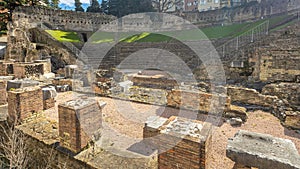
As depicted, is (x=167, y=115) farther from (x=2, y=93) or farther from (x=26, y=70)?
(x=26, y=70)

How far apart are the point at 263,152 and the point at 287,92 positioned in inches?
312

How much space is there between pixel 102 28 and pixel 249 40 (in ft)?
77.2

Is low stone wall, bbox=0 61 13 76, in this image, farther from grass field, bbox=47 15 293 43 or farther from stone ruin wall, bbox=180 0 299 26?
stone ruin wall, bbox=180 0 299 26

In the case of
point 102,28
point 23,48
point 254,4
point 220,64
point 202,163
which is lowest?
point 202,163

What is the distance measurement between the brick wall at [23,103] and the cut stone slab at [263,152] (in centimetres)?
559

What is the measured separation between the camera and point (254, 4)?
3081 cm

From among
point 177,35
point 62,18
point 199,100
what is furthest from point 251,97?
point 62,18

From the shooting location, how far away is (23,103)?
17.6 ft

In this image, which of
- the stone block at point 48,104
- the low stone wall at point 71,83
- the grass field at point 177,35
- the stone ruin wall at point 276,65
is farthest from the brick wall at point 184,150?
the grass field at point 177,35

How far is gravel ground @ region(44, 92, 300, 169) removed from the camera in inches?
179

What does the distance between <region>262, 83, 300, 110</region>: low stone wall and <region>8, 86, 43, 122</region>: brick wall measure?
33.2 ft

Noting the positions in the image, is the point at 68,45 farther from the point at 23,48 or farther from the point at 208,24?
the point at 208,24

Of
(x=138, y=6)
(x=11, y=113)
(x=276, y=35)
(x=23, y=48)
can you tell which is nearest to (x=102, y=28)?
(x=138, y=6)

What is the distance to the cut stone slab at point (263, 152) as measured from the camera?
8.13 ft
